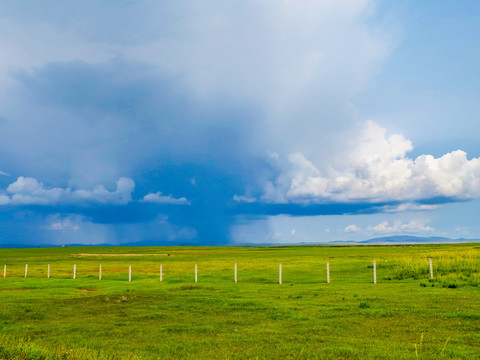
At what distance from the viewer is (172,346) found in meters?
15.4

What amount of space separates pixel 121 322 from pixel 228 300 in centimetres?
926

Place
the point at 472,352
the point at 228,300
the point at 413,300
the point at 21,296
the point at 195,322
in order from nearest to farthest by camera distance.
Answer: the point at 472,352
the point at 195,322
the point at 413,300
the point at 228,300
the point at 21,296

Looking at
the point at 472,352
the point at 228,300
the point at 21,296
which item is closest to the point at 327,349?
the point at 472,352

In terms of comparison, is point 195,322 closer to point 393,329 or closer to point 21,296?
point 393,329

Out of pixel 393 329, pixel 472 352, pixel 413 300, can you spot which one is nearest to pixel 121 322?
pixel 393 329

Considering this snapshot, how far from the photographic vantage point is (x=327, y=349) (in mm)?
14141

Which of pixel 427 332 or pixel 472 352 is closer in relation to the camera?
pixel 472 352

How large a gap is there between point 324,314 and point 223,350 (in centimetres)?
938

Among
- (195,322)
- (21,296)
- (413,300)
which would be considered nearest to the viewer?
(195,322)

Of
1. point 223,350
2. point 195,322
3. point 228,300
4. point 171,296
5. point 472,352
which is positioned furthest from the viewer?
point 171,296

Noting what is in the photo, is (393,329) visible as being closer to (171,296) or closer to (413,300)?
(413,300)

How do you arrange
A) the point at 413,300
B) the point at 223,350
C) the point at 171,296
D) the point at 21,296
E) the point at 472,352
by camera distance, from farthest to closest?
1. the point at 21,296
2. the point at 171,296
3. the point at 413,300
4. the point at 223,350
5. the point at 472,352

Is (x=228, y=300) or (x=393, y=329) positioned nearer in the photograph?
(x=393, y=329)

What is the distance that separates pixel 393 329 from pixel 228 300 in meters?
13.5
